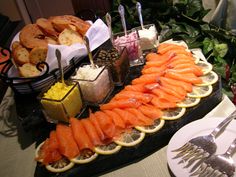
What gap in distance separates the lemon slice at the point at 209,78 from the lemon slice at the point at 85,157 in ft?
1.74

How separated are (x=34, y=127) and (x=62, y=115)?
15 cm

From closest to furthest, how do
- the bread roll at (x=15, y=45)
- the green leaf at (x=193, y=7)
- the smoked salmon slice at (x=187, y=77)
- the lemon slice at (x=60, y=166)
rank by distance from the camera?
the lemon slice at (x=60, y=166), the smoked salmon slice at (x=187, y=77), the bread roll at (x=15, y=45), the green leaf at (x=193, y=7)

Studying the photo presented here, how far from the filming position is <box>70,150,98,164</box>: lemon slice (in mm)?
896

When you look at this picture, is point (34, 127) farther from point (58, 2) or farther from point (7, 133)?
point (58, 2)

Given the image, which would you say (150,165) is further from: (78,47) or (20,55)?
(20,55)

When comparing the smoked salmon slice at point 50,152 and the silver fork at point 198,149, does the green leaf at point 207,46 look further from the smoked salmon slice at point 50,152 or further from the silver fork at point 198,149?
the smoked salmon slice at point 50,152

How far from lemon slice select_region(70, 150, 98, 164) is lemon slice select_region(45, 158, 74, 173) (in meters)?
0.02

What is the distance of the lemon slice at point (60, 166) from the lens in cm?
89

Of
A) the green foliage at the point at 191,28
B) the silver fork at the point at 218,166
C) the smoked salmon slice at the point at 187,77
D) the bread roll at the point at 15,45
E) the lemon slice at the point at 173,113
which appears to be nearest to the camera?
the silver fork at the point at 218,166

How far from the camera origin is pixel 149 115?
39.0 inches

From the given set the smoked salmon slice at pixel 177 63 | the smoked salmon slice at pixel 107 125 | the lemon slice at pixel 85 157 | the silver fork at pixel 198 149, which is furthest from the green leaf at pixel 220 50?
the lemon slice at pixel 85 157

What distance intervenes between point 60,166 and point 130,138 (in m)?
0.25

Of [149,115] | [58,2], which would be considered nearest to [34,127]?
[149,115]

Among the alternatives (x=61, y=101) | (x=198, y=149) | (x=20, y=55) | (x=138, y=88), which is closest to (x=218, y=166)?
(x=198, y=149)
